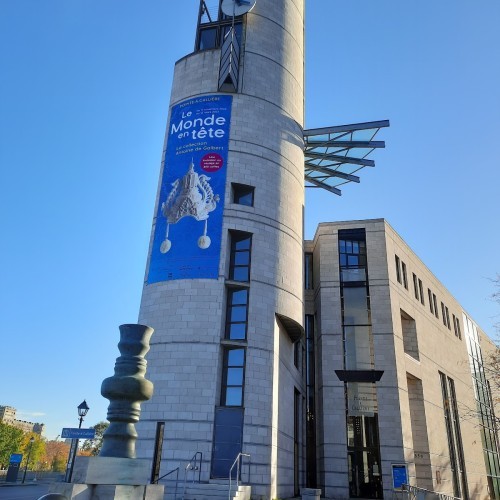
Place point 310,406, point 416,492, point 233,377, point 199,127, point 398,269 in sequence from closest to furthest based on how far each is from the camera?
point 233,377 → point 416,492 → point 199,127 → point 310,406 → point 398,269

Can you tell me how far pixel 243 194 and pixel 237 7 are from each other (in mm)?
12491

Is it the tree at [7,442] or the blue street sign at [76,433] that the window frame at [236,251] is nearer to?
the blue street sign at [76,433]

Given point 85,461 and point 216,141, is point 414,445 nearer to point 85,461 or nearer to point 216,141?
point 216,141

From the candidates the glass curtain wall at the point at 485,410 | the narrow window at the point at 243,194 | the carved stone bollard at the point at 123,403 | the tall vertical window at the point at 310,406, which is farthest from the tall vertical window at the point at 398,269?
the carved stone bollard at the point at 123,403

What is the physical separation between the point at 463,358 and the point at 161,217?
3372 cm

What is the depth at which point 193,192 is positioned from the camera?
24828mm

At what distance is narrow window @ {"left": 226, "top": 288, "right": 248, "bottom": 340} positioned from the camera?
22516 millimetres

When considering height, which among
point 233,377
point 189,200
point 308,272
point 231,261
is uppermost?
point 308,272

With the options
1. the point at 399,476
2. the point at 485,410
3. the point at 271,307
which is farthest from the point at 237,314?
the point at 485,410

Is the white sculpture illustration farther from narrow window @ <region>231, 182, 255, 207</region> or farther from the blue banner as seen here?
narrow window @ <region>231, 182, 255, 207</region>

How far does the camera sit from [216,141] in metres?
25.9

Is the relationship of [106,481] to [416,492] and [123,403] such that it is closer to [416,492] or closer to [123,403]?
[123,403]

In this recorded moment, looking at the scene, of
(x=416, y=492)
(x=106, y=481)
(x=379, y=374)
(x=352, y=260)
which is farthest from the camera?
(x=352, y=260)

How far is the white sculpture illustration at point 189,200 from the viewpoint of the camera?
79.4 feet
